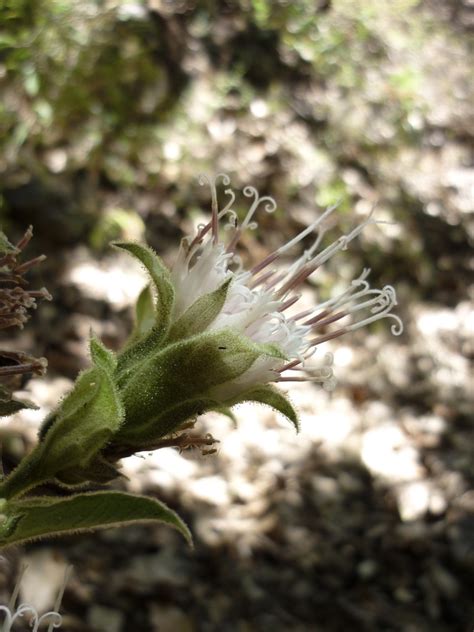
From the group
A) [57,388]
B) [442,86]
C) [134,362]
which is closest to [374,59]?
[442,86]

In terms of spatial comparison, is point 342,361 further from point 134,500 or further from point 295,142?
point 134,500

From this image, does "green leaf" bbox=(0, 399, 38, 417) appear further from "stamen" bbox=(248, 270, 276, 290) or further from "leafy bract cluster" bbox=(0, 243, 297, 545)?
"stamen" bbox=(248, 270, 276, 290)

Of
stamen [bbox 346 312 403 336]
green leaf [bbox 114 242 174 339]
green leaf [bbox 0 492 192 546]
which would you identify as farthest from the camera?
stamen [bbox 346 312 403 336]

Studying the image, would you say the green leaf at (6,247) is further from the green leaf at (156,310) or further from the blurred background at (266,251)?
the blurred background at (266,251)

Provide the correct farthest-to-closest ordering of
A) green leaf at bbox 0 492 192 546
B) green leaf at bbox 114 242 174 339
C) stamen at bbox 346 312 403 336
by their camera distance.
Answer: stamen at bbox 346 312 403 336 < green leaf at bbox 114 242 174 339 < green leaf at bbox 0 492 192 546

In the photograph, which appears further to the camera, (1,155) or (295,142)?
(295,142)

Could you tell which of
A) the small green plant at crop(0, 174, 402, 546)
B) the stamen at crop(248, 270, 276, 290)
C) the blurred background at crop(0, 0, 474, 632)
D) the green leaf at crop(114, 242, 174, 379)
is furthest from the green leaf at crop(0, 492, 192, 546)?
the blurred background at crop(0, 0, 474, 632)
